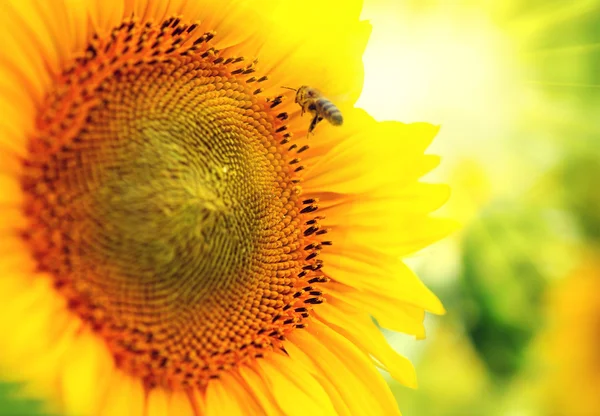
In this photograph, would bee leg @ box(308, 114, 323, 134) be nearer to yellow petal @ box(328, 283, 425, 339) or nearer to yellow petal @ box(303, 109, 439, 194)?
yellow petal @ box(303, 109, 439, 194)

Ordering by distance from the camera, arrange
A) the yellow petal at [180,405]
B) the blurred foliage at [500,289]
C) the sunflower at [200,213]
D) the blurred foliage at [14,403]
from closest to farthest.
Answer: the blurred foliage at [14,403] → the sunflower at [200,213] → the yellow petal at [180,405] → the blurred foliage at [500,289]

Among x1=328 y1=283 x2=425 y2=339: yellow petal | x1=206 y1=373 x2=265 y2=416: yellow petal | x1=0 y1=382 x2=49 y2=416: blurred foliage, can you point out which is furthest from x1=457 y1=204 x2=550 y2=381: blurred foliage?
x1=0 y1=382 x2=49 y2=416: blurred foliage

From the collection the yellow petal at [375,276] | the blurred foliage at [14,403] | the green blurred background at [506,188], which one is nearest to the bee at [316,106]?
the yellow petal at [375,276]

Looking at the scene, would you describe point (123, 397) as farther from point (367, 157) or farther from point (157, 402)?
point (367, 157)

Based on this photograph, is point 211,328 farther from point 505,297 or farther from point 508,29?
point 508,29

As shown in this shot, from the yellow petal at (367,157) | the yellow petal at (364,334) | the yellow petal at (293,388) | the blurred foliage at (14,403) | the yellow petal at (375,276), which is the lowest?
the blurred foliage at (14,403)

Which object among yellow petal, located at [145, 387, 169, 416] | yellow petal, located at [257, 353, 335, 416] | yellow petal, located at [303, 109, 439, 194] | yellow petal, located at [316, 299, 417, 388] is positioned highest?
yellow petal, located at [303, 109, 439, 194]

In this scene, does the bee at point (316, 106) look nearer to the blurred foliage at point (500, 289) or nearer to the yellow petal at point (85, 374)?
the yellow petal at point (85, 374)

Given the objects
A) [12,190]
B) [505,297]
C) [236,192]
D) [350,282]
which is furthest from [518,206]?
[12,190]
